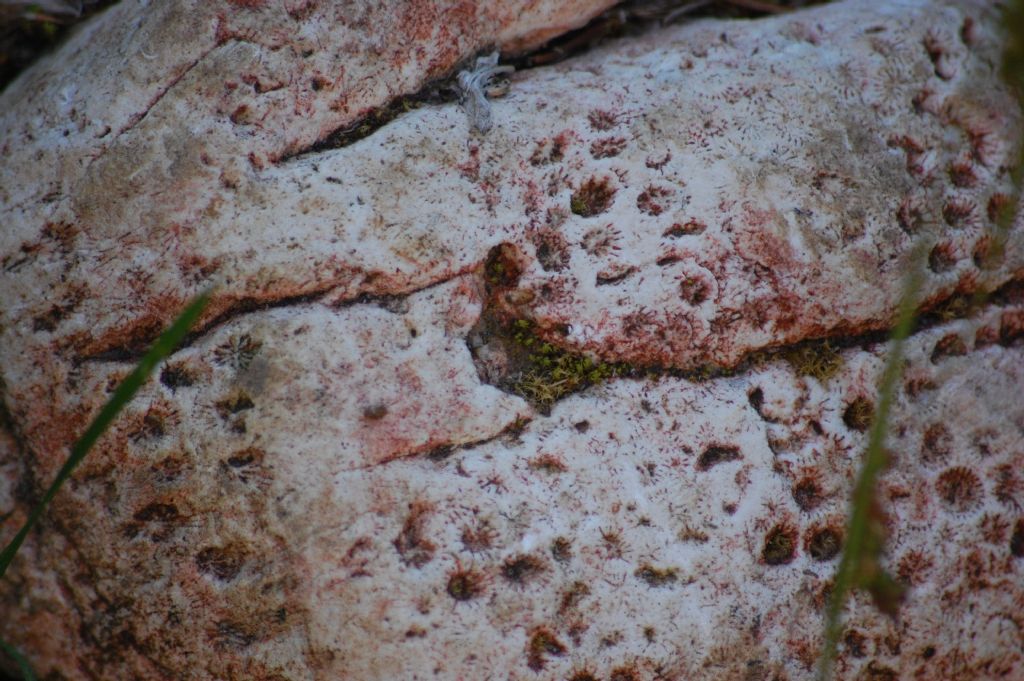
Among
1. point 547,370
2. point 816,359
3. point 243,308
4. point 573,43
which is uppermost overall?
point 573,43

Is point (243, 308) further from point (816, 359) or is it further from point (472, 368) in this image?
point (816, 359)

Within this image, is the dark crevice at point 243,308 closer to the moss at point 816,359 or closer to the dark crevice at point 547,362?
the dark crevice at point 547,362

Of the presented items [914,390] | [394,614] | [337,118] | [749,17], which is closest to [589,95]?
[337,118]

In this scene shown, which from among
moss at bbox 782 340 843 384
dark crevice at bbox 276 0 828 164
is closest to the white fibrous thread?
dark crevice at bbox 276 0 828 164

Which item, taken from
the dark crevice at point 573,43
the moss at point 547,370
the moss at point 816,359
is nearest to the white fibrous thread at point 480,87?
the dark crevice at point 573,43

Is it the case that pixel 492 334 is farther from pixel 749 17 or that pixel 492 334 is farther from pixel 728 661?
pixel 749 17

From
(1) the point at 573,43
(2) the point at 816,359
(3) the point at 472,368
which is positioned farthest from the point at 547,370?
(1) the point at 573,43
